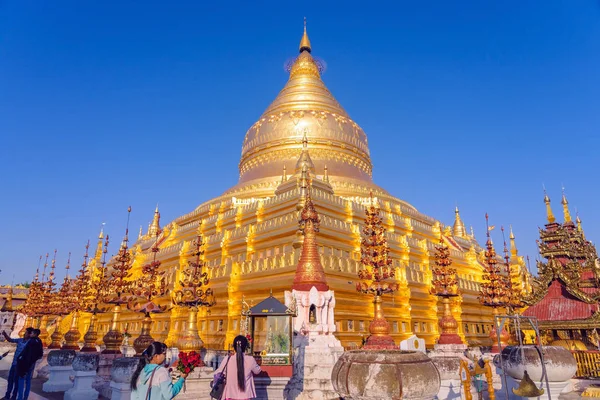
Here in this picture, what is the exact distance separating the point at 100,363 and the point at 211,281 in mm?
8494

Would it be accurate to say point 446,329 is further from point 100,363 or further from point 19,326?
point 19,326

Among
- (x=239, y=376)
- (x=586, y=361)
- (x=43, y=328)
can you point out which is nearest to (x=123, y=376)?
(x=239, y=376)

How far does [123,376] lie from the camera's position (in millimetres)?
8953

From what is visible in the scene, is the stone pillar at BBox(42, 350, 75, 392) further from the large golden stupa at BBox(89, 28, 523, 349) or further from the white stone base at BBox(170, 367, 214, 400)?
the large golden stupa at BBox(89, 28, 523, 349)

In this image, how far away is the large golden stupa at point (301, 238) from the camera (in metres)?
19.2

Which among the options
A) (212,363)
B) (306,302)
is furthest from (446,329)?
(212,363)

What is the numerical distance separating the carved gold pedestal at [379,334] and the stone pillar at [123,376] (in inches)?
243

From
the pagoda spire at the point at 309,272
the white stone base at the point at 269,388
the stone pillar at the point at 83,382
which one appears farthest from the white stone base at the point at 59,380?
the pagoda spire at the point at 309,272

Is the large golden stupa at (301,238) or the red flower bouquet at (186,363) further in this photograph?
the large golden stupa at (301,238)

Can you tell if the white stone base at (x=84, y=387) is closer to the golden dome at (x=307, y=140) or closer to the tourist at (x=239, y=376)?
the tourist at (x=239, y=376)

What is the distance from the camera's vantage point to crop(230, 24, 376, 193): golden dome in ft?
106

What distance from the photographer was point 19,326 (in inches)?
1713

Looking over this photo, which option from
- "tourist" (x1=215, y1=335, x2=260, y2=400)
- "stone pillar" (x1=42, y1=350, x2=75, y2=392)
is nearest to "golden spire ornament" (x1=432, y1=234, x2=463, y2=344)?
"tourist" (x1=215, y1=335, x2=260, y2=400)

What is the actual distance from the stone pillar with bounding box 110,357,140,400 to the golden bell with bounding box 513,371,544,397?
292 inches
